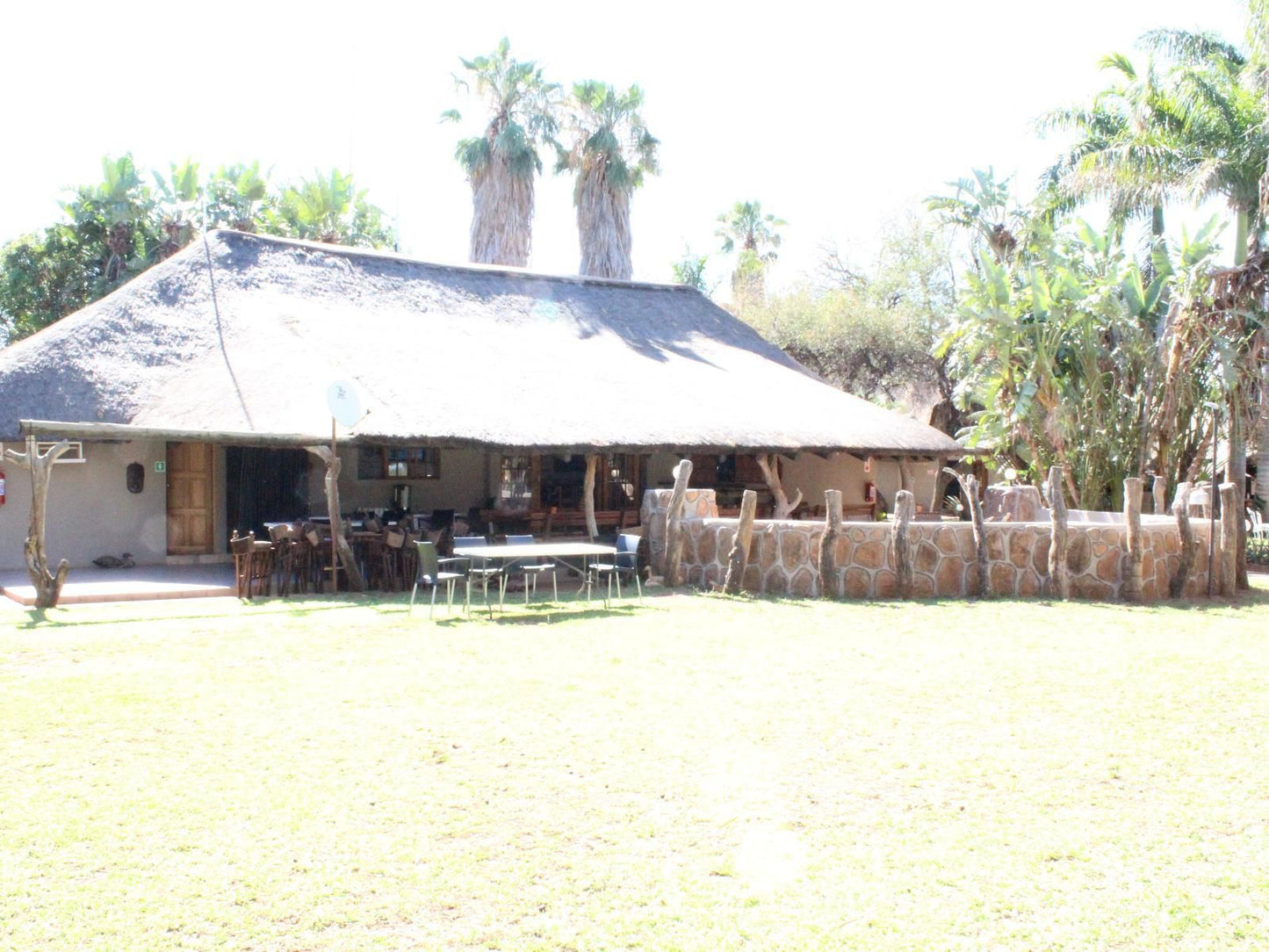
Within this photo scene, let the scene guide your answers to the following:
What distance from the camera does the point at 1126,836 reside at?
458 cm

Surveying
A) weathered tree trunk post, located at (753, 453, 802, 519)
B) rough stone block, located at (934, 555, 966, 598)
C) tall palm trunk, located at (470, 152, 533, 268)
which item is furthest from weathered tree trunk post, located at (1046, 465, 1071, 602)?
tall palm trunk, located at (470, 152, 533, 268)

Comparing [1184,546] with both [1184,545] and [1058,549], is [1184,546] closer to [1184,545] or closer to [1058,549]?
[1184,545]

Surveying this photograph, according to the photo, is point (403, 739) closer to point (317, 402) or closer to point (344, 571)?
point (344, 571)

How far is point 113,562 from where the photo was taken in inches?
541

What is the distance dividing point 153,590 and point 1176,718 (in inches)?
381

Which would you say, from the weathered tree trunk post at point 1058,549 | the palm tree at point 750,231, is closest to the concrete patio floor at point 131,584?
the weathered tree trunk post at point 1058,549

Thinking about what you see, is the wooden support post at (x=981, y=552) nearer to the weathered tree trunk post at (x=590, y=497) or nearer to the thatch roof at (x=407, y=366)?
the thatch roof at (x=407, y=366)

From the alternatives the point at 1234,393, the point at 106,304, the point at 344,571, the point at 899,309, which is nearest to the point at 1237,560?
the point at 1234,393

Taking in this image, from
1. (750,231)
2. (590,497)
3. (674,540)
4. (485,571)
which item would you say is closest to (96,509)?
(590,497)

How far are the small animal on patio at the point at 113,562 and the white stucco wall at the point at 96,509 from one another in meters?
0.19

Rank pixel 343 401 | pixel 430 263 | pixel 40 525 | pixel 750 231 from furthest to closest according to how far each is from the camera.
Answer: pixel 750 231 < pixel 430 263 < pixel 343 401 < pixel 40 525

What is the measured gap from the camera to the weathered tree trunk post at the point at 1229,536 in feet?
40.0

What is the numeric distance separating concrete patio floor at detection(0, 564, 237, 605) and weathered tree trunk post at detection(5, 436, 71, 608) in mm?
286

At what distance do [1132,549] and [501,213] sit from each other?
68.0 feet
